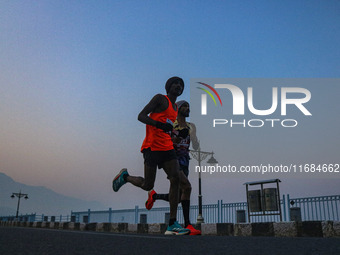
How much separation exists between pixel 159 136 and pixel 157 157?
0.29 metres

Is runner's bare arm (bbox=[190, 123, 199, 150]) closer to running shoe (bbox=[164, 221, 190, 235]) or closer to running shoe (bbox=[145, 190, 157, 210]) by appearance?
running shoe (bbox=[145, 190, 157, 210])

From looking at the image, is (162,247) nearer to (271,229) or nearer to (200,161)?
(271,229)

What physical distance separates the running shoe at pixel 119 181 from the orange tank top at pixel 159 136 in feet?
3.61

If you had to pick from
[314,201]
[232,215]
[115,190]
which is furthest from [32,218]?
[115,190]

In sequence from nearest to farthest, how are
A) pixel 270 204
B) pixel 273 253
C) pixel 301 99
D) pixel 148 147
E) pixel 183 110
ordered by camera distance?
pixel 273 253 → pixel 148 147 → pixel 183 110 → pixel 270 204 → pixel 301 99

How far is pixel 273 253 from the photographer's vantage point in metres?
2.10

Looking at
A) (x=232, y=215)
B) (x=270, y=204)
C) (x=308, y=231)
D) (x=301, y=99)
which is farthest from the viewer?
(x=232, y=215)

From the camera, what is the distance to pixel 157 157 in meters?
4.90

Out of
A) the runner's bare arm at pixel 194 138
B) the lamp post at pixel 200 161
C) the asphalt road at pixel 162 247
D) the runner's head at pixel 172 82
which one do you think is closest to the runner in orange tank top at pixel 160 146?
the runner's head at pixel 172 82

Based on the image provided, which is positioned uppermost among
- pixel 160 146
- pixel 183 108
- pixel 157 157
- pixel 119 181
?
pixel 183 108

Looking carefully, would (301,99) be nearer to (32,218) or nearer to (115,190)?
(115,190)

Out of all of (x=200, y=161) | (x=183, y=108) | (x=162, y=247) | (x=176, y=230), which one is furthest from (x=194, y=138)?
(x=200, y=161)

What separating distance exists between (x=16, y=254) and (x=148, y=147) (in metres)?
3.06

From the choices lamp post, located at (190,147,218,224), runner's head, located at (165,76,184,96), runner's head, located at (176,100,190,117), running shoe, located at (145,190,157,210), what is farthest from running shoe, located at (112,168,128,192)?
lamp post, located at (190,147,218,224)
